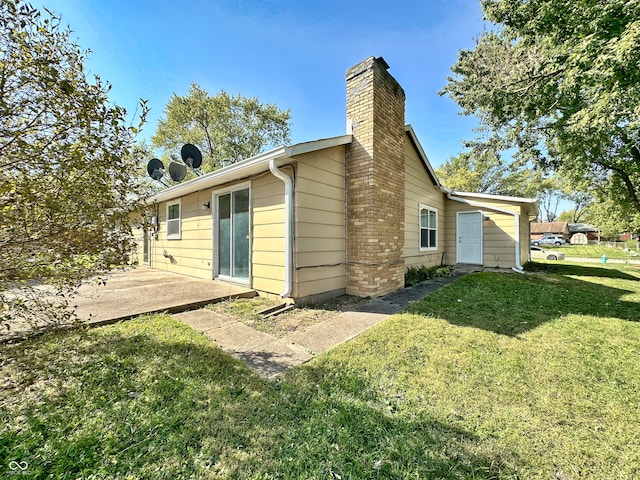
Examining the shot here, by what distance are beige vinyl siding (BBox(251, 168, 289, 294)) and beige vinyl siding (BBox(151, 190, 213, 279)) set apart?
1.96 m

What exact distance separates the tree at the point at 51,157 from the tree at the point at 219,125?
17719mm

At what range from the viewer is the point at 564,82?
19.2ft

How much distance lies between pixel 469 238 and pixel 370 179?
6891 millimetres

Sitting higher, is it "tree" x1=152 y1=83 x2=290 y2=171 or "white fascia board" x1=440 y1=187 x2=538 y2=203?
"tree" x1=152 y1=83 x2=290 y2=171

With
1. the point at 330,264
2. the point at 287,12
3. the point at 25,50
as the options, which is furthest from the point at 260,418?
the point at 287,12

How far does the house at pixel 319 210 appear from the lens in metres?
4.93

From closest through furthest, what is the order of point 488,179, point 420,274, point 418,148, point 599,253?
point 420,274
point 418,148
point 599,253
point 488,179

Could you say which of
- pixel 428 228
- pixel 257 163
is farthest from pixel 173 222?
pixel 428 228

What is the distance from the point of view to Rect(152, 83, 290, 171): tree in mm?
18891

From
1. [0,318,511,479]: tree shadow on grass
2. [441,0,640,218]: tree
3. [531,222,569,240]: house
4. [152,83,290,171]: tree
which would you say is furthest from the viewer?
[531,222,569,240]: house

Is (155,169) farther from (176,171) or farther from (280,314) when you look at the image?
(280,314)

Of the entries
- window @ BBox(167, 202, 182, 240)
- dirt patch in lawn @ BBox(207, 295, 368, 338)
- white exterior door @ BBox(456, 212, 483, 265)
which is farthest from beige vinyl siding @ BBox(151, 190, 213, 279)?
white exterior door @ BBox(456, 212, 483, 265)

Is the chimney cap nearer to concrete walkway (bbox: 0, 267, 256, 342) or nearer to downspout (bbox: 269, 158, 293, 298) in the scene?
downspout (bbox: 269, 158, 293, 298)

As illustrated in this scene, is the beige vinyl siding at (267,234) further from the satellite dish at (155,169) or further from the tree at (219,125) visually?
the tree at (219,125)
